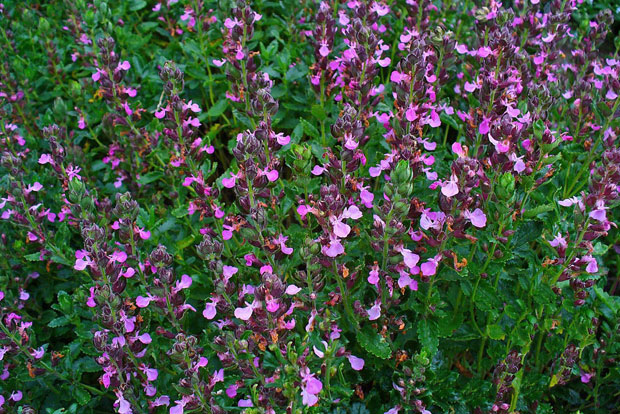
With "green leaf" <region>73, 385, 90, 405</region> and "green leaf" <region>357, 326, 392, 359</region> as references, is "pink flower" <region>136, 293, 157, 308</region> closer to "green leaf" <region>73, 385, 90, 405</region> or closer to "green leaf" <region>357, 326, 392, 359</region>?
"green leaf" <region>73, 385, 90, 405</region>

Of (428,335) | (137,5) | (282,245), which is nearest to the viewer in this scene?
→ (282,245)

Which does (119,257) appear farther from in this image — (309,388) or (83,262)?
(309,388)

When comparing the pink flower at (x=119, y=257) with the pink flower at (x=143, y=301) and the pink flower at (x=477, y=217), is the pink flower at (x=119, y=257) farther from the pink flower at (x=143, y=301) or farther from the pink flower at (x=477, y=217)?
the pink flower at (x=477, y=217)

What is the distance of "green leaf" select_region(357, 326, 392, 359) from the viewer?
8.41 feet

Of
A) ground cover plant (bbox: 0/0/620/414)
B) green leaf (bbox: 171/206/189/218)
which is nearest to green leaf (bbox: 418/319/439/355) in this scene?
ground cover plant (bbox: 0/0/620/414)

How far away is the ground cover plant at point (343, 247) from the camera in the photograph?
7.78 feet

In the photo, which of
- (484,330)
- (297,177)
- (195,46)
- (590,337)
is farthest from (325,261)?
(195,46)

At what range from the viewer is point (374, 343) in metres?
2.64

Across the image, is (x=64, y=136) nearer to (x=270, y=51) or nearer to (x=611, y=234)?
(x=270, y=51)

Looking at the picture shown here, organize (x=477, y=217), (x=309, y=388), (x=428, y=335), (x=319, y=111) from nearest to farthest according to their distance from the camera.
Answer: (x=309, y=388)
(x=477, y=217)
(x=428, y=335)
(x=319, y=111)

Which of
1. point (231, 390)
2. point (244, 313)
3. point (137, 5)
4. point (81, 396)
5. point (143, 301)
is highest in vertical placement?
point (137, 5)

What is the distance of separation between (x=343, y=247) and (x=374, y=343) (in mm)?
573

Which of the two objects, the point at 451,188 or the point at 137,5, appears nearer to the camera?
the point at 451,188

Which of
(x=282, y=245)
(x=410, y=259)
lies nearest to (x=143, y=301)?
(x=282, y=245)
